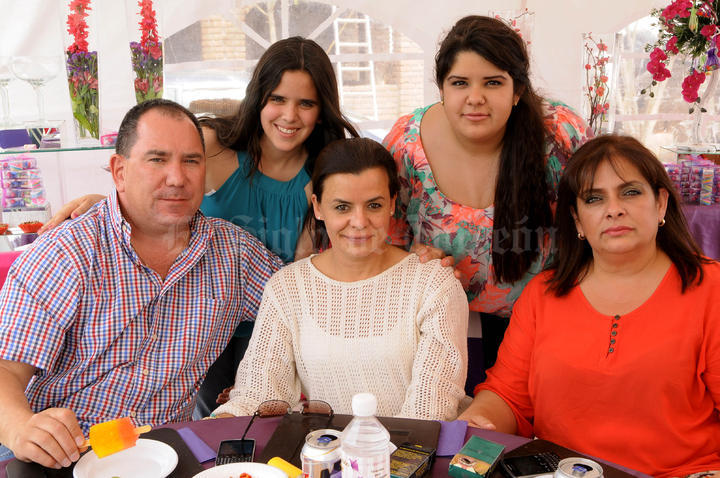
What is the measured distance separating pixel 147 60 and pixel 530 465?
2.03m

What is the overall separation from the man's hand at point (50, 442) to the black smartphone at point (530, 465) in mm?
804

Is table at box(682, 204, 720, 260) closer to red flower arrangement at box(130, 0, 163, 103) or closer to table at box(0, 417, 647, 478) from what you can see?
table at box(0, 417, 647, 478)

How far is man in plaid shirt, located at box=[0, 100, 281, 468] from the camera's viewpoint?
184 centimetres

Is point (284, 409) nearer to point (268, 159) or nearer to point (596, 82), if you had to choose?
point (268, 159)

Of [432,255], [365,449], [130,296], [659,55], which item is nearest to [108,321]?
[130,296]

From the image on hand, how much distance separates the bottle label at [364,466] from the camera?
111 centimetres

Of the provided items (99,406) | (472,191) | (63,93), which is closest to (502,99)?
(472,191)

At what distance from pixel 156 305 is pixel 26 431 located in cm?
65

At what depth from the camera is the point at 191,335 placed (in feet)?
6.56

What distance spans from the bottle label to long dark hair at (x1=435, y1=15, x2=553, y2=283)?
1207mm

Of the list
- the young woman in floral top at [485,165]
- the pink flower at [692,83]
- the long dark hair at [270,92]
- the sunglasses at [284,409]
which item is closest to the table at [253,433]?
the sunglasses at [284,409]

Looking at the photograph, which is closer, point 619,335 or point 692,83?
point 619,335

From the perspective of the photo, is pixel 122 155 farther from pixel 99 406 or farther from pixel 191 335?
pixel 99 406

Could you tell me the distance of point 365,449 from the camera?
1.12 meters
